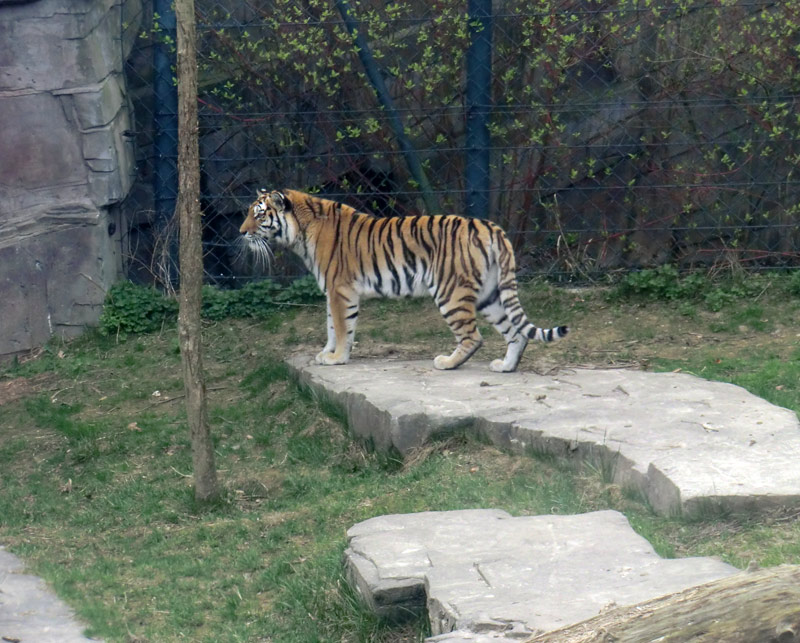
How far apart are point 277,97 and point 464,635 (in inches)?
249

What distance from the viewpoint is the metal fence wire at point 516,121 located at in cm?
845

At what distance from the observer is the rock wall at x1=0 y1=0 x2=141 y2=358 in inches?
304

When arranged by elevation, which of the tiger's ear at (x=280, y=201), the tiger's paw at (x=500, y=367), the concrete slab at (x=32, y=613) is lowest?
the concrete slab at (x=32, y=613)

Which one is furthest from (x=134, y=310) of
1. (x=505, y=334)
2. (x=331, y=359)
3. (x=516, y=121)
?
(x=516, y=121)

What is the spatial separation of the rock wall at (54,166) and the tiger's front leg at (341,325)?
6.84ft

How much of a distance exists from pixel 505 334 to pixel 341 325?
42.3 inches

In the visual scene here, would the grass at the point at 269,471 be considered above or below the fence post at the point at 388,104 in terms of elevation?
below

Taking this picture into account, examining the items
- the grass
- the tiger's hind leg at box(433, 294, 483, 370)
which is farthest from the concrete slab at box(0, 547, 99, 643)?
the tiger's hind leg at box(433, 294, 483, 370)

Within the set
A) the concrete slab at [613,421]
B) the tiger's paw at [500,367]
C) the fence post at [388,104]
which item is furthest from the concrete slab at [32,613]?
the fence post at [388,104]

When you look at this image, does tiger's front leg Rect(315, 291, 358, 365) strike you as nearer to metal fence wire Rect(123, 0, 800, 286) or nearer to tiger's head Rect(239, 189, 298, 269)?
tiger's head Rect(239, 189, 298, 269)

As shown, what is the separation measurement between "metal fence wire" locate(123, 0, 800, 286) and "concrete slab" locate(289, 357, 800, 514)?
7.39ft

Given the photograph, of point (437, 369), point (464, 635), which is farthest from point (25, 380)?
point (464, 635)

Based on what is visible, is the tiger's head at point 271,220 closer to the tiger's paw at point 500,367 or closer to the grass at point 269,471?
the grass at point 269,471

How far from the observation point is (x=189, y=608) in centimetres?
437
